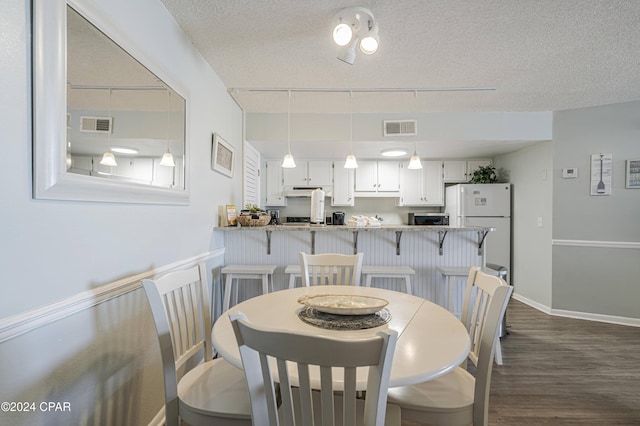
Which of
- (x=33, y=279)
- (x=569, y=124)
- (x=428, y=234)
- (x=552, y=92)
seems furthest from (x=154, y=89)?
(x=569, y=124)

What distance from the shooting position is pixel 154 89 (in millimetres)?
1638

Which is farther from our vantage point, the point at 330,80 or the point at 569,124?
the point at 569,124

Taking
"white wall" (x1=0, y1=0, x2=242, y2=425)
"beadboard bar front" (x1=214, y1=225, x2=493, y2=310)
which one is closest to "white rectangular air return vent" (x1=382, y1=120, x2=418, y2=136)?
"beadboard bar front" (x1=214, y1=225, x2=493, y2=310)

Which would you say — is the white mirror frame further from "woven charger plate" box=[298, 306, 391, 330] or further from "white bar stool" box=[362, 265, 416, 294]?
"white bar stool" box=[362, 265, 416, 294]

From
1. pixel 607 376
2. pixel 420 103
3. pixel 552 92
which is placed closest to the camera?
pixel 607 376

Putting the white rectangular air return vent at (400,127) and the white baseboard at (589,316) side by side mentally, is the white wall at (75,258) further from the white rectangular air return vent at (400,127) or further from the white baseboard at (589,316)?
the white baseboard at (589,316)

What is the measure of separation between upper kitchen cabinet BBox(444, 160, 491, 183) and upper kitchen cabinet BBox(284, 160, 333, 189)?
1918 mm

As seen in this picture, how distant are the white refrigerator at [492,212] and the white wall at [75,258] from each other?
3847mm

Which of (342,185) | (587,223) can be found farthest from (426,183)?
(587,223)

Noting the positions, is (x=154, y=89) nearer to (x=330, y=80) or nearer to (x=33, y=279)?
(x=33, y=279)

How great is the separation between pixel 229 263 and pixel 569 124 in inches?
166

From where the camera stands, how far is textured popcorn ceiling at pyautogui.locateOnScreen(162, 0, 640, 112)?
1.79 m

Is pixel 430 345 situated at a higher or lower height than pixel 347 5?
lower

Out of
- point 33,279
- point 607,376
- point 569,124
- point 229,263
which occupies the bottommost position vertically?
point 607,376
